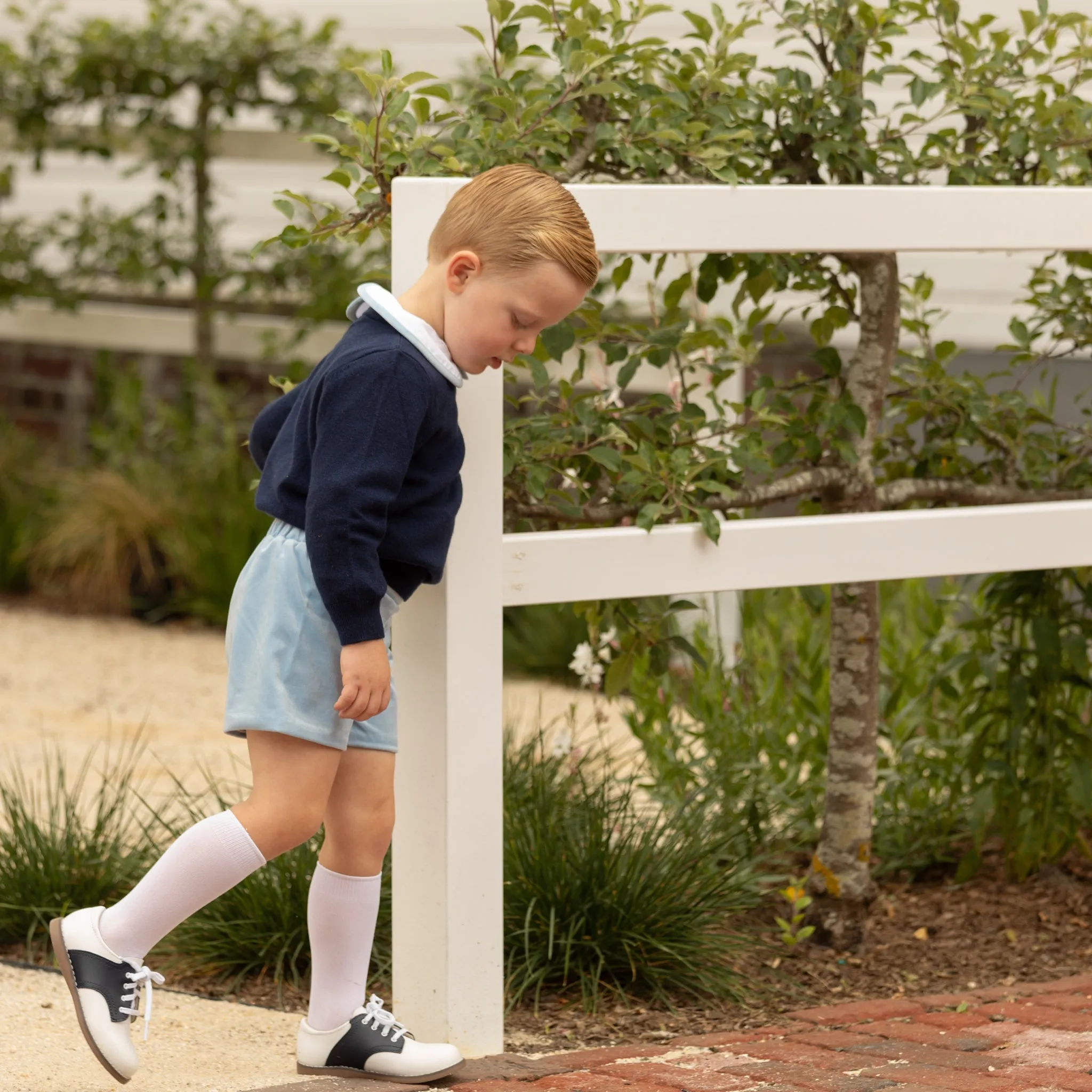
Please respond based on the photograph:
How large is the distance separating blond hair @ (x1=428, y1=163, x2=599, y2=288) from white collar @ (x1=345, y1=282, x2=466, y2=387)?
0.36ft

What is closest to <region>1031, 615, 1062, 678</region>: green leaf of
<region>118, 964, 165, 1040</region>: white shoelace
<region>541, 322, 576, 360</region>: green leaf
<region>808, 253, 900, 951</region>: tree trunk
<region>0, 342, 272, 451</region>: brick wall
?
<region>808, 253, 900, 951</region>: tree trunk

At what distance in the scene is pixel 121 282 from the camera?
8.35 meters

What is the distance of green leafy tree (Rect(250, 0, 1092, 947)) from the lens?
297 centimetres

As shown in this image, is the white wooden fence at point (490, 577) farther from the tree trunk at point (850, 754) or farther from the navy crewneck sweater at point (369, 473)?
the tree trunk at point (850, 754)

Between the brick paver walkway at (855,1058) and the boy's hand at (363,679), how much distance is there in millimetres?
564

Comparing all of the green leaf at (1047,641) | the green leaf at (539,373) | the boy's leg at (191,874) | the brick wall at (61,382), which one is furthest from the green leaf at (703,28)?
the brick wall at (61,382)

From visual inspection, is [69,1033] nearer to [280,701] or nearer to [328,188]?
[280,701]

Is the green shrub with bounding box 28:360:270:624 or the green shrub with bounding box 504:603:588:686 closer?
the green shrub with bounding box 504:603:588:686

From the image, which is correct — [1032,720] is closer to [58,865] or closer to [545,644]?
[58,865]

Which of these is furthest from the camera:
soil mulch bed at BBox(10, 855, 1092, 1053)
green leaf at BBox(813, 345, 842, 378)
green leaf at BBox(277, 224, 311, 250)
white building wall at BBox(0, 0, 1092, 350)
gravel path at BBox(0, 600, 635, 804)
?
white building wall at BBox(0, 0, 1092, 350)

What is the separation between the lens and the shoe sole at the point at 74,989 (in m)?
2.43

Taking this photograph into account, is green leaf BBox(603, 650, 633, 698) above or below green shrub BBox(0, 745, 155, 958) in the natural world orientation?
above

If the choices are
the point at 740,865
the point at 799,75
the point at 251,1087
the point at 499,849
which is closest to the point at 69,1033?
the point at 251,1087

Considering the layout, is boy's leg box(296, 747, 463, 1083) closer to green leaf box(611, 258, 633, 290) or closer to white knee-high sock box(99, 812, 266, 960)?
white knee-high sock box(99, 812, 266, 960)
